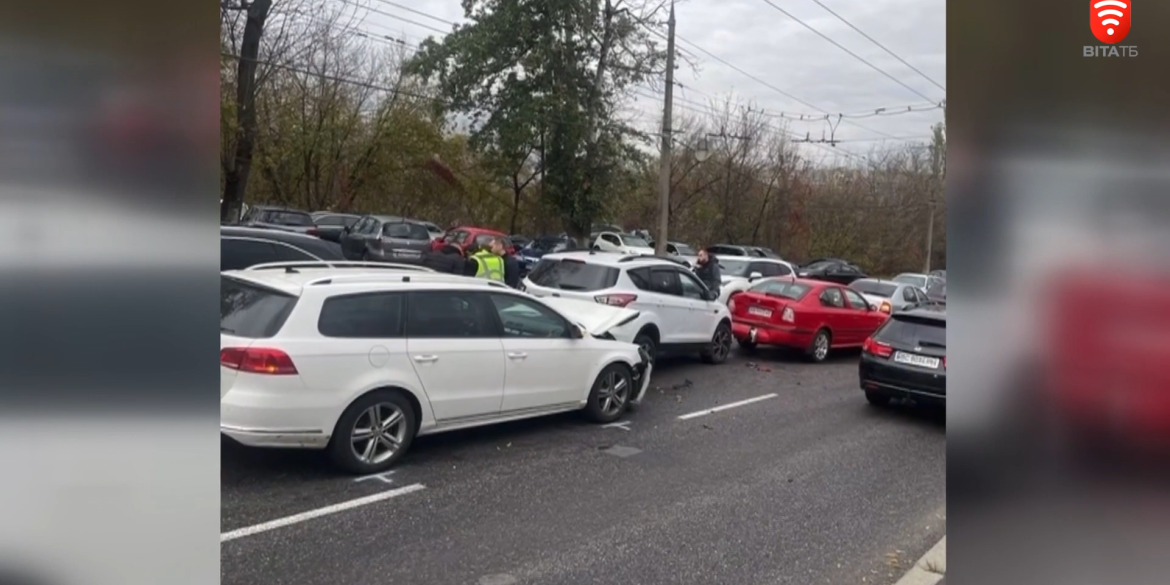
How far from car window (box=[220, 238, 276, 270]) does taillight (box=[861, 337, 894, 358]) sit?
652 cm

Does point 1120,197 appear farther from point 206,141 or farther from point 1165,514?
point 206,141

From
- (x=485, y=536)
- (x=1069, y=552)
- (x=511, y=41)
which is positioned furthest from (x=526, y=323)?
(x=511, y=41)

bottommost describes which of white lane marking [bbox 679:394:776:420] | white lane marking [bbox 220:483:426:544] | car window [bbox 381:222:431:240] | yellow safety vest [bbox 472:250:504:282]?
white lane marking [bbox 679:394:776:420]

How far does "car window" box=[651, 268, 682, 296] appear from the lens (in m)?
10.9

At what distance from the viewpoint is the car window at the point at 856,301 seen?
13.8 metres

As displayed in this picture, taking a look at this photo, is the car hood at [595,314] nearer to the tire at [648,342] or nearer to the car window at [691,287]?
the tire at [648,342]

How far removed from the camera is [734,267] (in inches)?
789

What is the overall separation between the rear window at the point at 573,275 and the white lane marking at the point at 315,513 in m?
5.01

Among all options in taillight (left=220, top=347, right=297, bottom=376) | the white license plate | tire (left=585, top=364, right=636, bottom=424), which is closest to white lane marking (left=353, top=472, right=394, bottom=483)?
taillight (left=220, top=347, right=297, bottom=376)

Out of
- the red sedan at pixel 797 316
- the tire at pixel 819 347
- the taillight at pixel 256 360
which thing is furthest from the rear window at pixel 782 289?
the taillight at pixel 256 360

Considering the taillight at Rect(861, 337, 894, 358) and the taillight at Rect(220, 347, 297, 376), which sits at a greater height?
the taillight at Rect(220, 347, 297, 376)

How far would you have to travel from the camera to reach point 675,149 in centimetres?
2703

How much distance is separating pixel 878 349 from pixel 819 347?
4108 millimetres

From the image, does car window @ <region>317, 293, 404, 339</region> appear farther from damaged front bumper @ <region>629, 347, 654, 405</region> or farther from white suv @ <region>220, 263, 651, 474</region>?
damaged front bumper @ <region>629, 347, 654, 405</region>
